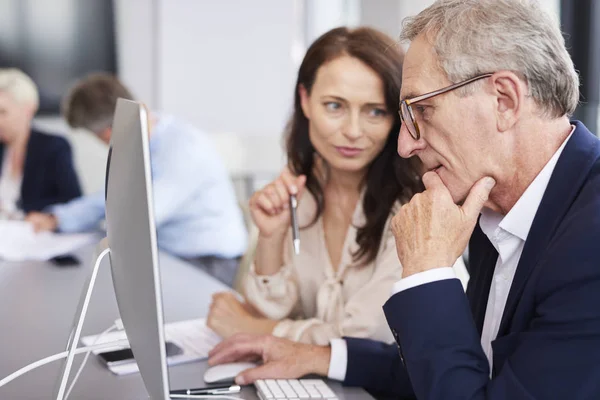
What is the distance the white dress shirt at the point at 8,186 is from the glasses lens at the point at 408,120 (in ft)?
9.64

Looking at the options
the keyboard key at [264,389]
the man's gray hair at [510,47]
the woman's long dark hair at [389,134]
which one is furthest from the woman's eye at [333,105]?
the keyboard key at [264,389]

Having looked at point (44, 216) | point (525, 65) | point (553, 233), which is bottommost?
point (44, 216)

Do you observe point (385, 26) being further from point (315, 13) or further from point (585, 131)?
point (585, 131)

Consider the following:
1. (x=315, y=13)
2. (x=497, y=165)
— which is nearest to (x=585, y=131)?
(x=497, y=165)

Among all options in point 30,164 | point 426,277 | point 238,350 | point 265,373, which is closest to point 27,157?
point 30,164

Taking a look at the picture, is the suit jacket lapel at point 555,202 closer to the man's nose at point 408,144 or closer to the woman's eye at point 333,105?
the man's nose at point 408,144

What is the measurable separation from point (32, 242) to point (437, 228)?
2.26 metres

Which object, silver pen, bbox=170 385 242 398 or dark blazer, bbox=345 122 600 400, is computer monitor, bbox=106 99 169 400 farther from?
dark blazer, bbox=345 122 600 400

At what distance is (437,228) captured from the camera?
1146 millimetres

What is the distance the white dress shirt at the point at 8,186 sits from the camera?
382cm

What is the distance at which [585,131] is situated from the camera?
1.13m

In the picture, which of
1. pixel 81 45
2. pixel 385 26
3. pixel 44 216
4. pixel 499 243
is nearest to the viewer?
pixel 499 243

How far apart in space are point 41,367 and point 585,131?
1.08 metres

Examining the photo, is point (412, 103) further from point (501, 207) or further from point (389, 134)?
point (389, 134)
